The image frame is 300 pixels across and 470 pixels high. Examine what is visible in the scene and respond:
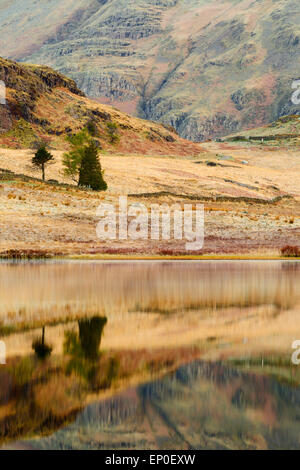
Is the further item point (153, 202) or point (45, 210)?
point (153, 202)

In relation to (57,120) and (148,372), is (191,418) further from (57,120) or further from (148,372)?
(57,120)

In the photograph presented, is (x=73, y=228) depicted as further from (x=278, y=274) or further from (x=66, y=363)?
(x=66, y=363)

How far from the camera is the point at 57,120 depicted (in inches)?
4958

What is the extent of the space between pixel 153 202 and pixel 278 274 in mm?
34012

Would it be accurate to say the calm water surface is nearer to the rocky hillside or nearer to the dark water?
the dark water

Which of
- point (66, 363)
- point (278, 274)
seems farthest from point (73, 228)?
point (66, 363)

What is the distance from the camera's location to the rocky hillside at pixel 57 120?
380 ft

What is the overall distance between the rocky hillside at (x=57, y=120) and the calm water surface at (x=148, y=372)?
96.6 metres

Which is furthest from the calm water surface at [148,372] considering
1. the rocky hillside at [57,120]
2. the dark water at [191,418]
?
the rocky hillside at [57,120]

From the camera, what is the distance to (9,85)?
125250 millimetres

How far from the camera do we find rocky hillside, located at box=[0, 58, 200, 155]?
116 meters

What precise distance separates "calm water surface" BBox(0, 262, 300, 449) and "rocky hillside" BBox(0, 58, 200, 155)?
317 ft

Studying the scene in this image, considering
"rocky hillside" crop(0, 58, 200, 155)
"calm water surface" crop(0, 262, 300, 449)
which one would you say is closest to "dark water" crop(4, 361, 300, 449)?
"calm water surface" crop(0, 262, 300, 449)

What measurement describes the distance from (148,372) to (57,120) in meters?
121
